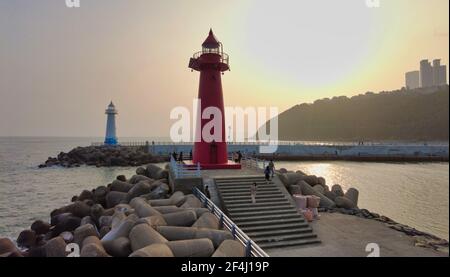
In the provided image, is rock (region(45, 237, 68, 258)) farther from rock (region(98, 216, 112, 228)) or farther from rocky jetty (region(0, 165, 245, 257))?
rock (region(98, 216, 112, 228))

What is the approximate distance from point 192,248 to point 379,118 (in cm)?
14162

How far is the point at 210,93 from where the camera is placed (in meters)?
19.6

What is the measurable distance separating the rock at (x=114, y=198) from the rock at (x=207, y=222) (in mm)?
8180

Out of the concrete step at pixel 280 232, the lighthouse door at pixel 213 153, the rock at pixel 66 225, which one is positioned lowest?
the rock at pixel 66 225

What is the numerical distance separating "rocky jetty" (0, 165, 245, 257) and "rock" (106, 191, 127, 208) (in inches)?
54.4

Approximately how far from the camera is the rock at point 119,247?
8.27 m

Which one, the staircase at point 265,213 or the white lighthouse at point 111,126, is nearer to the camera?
the staircase at point 265,213

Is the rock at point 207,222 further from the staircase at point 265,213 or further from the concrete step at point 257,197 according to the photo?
the concrete step at point 257,197

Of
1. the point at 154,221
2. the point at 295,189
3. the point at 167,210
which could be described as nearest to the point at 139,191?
the point at 167,210

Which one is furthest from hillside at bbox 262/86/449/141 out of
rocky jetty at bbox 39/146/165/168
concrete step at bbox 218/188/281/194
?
concrete step at bbox 218/188/281/194

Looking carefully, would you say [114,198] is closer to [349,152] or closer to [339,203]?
[339,203]

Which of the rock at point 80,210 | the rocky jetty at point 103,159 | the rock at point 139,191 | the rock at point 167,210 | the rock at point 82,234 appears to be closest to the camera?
the rock at point 82,234

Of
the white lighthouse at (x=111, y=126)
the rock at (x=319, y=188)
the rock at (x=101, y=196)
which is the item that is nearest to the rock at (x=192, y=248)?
the rock at (x=319, y=188)
